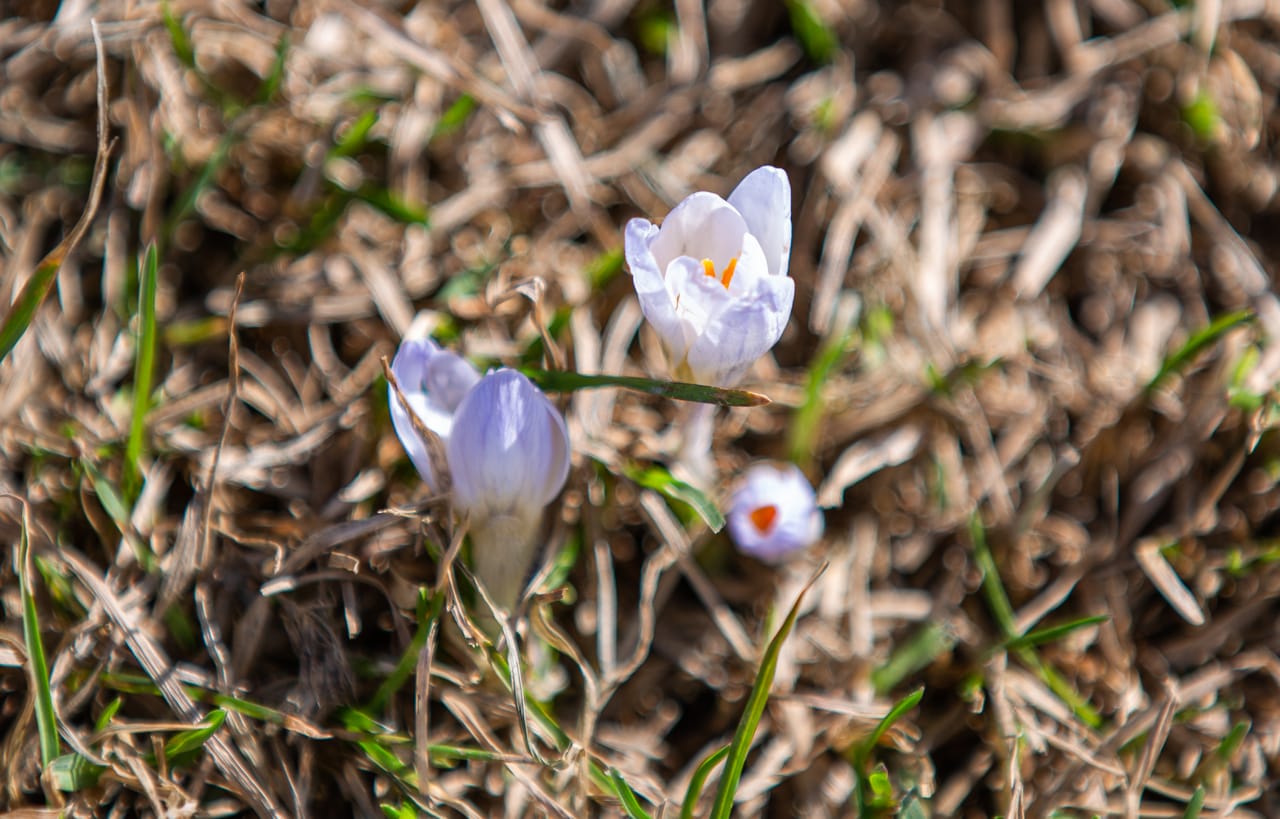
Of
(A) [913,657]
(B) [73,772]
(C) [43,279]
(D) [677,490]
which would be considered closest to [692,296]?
(D) [677,490]

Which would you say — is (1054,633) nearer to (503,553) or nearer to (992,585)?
(992,585)

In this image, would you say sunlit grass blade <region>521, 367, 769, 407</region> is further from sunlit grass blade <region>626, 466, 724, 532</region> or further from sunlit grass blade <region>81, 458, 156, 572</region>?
sunlit grass blade <region>81, 458, 156, 572</region>

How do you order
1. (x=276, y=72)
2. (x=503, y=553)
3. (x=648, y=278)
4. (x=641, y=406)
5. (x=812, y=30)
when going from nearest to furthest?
(x=648, y=278) < (x=503, y=553) < (x=276, y=72) < (x=641, y=406) < (x=812, y=30)

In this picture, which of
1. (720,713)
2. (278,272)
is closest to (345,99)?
(278,272)

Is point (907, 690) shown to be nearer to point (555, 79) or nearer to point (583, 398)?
point (583, 398)

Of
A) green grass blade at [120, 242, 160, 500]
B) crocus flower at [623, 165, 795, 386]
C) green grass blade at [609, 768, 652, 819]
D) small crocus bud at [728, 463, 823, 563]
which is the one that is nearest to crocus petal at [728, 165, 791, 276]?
crocus flower at [623, 165, 795, 386]

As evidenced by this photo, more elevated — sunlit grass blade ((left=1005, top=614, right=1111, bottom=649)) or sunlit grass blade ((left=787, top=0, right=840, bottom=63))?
sunlit grass blade ((left=787, top=0, right=840, bottom=63))
